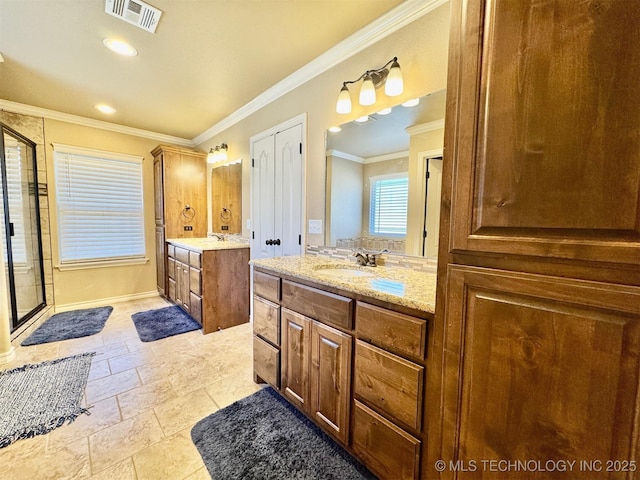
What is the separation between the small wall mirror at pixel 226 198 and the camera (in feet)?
10.6

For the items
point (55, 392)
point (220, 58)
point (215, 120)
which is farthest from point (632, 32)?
point (215, 120)

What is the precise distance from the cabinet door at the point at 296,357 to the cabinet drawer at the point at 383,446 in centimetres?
36

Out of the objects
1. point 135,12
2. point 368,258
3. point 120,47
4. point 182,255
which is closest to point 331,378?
point 368,258

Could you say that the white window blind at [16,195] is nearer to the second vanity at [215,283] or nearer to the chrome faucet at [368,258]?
the second vanity at [215,283]

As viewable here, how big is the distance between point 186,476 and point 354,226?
1.68 m

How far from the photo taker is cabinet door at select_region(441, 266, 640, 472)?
1.91 feet

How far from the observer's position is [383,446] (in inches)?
43.6

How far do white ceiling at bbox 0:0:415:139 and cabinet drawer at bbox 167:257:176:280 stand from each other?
73.1 inches

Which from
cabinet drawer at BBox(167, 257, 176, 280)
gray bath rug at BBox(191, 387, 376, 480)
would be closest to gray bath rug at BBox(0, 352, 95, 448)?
gray bath rug at BBox(191, 387, 376, 480)

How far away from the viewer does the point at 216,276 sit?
275cm

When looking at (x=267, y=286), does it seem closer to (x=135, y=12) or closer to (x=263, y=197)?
(x=263, y=197)

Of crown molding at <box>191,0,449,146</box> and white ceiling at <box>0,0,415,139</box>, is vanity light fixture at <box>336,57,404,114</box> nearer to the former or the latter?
crown molding at <box>191,0,449,146</box>

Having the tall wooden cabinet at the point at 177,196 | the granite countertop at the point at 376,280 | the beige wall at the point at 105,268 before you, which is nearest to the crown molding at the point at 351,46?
the tall wooden cabinet at the point at 177,196

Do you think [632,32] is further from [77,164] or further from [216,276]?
[77,164]
